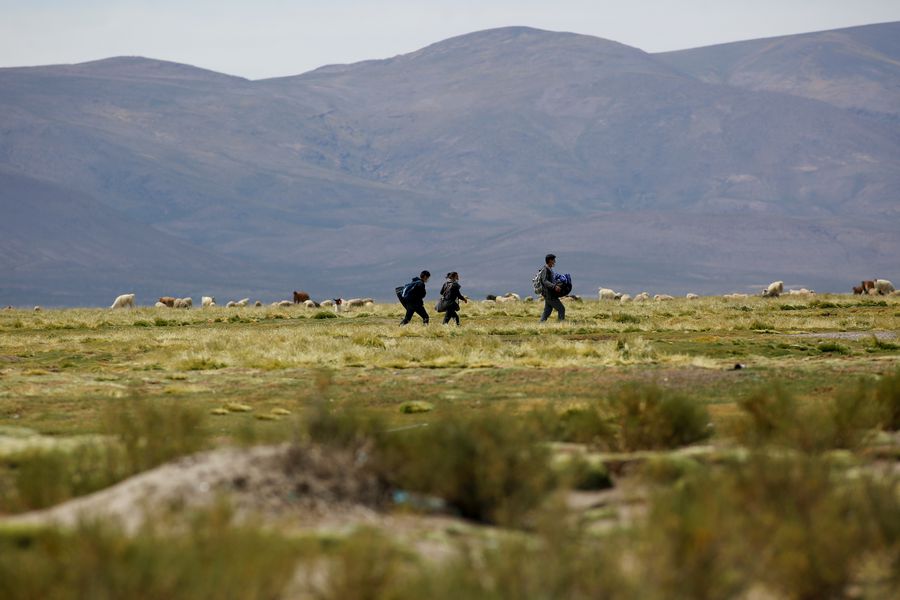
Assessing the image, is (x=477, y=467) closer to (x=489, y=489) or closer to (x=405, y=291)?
(x=489, y=489)

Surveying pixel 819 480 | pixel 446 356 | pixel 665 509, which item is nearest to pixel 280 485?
pixel 665 509

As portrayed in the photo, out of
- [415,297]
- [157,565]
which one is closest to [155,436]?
[157,565]

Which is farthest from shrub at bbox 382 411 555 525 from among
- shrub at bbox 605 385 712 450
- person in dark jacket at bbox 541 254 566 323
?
person in dark jacket at bbox 541 254 566 323

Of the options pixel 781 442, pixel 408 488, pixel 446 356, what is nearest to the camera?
pixel 408 488

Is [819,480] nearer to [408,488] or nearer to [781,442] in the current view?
[781,442]

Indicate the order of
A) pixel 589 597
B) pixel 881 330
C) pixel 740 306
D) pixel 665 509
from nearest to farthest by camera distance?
pixel 589 597 < pixel 665 509 < pixel 881 330 < pixel 740 306

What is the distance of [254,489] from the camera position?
10938 mm

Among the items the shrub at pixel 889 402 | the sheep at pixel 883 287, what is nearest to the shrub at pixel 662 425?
A: the shrub at pixel 889 402

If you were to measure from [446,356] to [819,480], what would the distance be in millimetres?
17531

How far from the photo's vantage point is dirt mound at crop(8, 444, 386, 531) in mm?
10539

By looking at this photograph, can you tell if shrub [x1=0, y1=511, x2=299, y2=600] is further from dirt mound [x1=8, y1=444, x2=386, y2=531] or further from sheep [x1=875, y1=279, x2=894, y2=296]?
sheep [x1=875, y1=279, x2=894, y2=296]

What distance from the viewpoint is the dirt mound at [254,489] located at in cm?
1054

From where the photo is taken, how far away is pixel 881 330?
3706 centimetres

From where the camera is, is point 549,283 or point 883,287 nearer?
point 549,283
